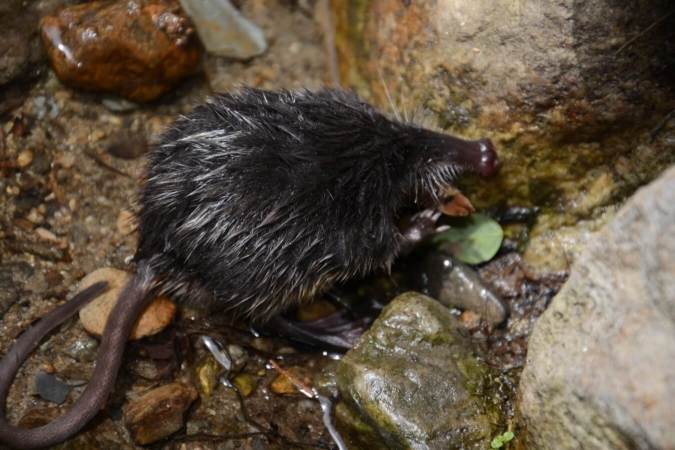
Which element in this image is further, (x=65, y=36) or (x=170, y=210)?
(x=65, y=36)

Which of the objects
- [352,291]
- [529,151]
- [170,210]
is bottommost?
[352,291]

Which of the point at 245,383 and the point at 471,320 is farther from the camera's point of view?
the point at 471,320

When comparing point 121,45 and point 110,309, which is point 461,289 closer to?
point 110,309

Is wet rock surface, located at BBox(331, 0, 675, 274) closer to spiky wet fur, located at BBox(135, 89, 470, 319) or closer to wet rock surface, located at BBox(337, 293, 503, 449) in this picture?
spiky wet fur, located at BBox(135, 89, 470, 319)

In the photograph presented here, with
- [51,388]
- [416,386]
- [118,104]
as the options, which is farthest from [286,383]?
[118,104]

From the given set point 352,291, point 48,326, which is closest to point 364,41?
point 352,291

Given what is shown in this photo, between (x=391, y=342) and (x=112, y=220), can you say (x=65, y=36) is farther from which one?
(x=391, y=342)
